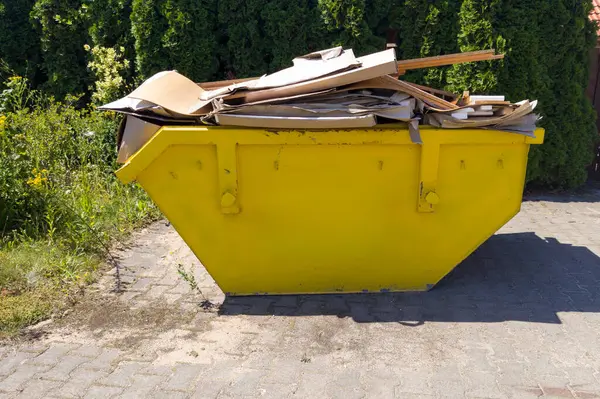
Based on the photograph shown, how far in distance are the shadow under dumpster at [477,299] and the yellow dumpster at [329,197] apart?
15 centimetres

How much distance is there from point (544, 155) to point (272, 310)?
4539 mm

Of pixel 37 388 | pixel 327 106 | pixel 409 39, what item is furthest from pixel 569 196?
pixel 37 388

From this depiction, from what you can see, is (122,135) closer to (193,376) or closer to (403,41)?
(193,376)

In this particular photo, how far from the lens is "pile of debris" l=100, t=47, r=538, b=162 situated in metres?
3.49

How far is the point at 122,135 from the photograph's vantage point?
148 inches

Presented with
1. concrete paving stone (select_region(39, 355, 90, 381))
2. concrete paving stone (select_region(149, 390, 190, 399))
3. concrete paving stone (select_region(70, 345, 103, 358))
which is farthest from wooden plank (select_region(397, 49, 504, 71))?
concrete paving stone (select_region(39, 355, 90, 381))

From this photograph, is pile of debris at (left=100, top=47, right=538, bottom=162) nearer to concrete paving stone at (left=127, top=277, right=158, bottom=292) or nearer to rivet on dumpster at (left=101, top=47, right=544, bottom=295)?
rivet on dumpster at (left=101, top=47, right=544, bottom=295)

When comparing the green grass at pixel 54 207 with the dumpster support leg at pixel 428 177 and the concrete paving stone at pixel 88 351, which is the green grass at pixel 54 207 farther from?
the dumpster support leg at pixel 428 177

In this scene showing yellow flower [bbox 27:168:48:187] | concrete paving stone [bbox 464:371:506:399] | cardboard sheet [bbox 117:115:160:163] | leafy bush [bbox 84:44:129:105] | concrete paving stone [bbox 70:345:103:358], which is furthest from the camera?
leafy bush [bbox 84:44:129:105]

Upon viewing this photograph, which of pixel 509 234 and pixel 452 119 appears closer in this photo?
pixel 452 119

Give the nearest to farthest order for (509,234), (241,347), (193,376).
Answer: (193,376) → (241,347) → (509,234)

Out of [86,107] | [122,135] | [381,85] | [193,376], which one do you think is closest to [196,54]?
[86,107]

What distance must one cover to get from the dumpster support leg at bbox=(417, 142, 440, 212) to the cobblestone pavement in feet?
2.41

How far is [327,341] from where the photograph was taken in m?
3.45
